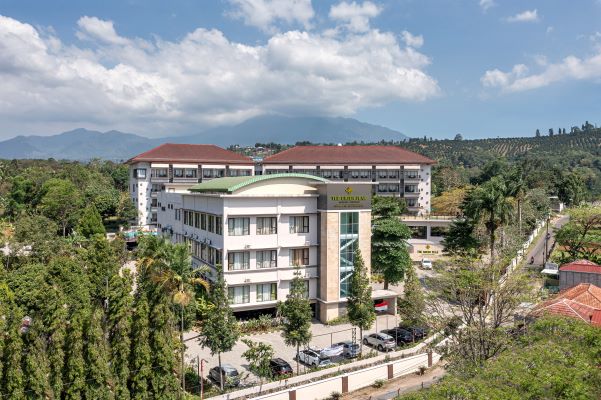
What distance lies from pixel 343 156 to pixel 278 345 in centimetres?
5598

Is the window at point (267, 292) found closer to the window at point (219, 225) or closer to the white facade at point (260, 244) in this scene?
the white facade at point (260, 244)

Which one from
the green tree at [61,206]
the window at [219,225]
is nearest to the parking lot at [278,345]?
the window at [219,225]

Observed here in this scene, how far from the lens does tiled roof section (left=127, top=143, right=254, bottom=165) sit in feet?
239

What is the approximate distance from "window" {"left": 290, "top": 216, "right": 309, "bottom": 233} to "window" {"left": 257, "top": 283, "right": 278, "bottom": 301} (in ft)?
15.3

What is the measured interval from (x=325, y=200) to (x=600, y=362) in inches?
939

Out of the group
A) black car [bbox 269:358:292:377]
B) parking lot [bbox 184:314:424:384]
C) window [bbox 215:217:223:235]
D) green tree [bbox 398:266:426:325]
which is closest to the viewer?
black car [bbox 269:358:292:377]

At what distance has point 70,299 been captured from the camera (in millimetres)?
31047

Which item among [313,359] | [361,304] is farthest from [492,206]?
[313,359]

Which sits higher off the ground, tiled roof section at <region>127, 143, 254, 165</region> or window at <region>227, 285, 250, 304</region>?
tiled roof section at <region>127, 143, 254, 165</region>

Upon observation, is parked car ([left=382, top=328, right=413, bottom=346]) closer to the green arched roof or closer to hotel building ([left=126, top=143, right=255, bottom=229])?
the green arched roof

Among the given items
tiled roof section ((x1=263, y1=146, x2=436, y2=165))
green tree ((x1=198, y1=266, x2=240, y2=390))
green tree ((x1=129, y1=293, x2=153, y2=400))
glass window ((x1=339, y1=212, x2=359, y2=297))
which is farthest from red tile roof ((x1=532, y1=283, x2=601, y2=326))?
tiled roof section ((x1=263, y1=146, x2=436, y2=165))

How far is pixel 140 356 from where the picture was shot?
2230cm

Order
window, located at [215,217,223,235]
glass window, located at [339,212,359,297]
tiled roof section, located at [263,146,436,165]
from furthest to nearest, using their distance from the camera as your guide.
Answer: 1. tiled roof section, located at [263,146,436,165]
2. glass window, located at [339,212,359,297]
3. window, located at [215,217,223,235]

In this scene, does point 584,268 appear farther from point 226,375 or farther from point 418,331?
point 226,375
